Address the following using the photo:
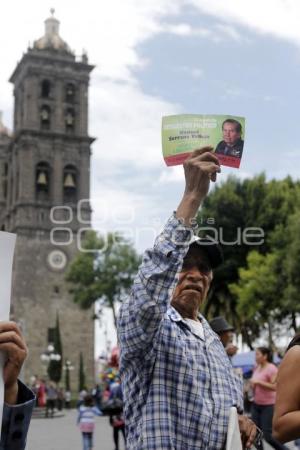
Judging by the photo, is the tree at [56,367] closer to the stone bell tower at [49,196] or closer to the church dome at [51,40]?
the stone bell tower at [49,196]

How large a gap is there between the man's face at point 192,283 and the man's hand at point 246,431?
51 cm

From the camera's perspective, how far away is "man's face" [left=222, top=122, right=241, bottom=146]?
10.5 feet

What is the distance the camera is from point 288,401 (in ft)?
10.8

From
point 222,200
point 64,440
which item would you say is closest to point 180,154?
point 64,440

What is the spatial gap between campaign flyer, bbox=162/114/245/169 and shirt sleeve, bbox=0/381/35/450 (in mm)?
1128

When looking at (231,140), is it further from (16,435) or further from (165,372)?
(16,435)

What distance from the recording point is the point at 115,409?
42.9ft

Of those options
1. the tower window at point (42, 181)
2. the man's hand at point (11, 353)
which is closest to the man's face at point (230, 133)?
the man's hand at point (11, 353)

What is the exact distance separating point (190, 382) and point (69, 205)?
63.8m

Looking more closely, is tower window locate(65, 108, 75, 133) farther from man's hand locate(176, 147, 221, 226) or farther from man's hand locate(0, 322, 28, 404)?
man's hand locate(0, 322, 28, 404)

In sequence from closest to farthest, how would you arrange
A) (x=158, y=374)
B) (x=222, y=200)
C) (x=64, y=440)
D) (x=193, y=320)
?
(x=158, y=374) → (x=193, y=320) → (x=64, y=440) → (x=222, y=200)

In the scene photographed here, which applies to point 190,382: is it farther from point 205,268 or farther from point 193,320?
point 205,268

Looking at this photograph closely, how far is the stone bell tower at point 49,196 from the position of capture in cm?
6562

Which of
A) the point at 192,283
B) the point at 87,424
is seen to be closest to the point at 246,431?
the point at 192,283
